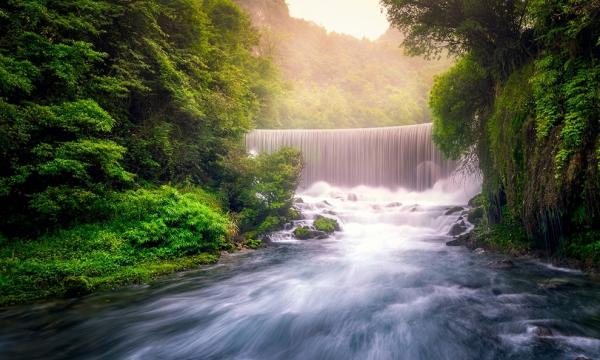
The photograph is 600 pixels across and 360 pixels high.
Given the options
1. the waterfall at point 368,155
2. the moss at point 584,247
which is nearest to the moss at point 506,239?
the moss at point 584,247

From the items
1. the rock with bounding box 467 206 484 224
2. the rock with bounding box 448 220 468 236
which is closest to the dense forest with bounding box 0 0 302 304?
the rock with bounding box 448 220 468 236

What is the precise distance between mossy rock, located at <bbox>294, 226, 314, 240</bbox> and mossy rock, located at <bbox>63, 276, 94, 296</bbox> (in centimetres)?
768

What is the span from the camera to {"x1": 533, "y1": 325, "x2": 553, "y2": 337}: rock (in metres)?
4.14

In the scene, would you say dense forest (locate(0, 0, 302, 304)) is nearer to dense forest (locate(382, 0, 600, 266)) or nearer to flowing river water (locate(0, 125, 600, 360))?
flowing river water (locate(0, 125, 600, 360))

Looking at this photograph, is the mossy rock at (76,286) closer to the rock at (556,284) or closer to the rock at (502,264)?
the rock at (556,284)

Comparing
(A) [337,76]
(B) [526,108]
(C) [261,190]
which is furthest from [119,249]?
(A) [337,76]

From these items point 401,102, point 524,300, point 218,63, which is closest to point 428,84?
point 401,102

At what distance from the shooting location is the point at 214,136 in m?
13.3

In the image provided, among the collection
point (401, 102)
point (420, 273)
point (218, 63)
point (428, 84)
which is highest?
point (428, 84)

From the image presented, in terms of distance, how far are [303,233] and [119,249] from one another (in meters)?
6.98

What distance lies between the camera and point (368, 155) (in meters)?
22.4

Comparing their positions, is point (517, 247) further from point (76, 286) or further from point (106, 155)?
point (106, 155)

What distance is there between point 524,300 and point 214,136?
38.1ft

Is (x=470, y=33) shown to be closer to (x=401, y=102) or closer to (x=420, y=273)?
(x=420, y=273)
